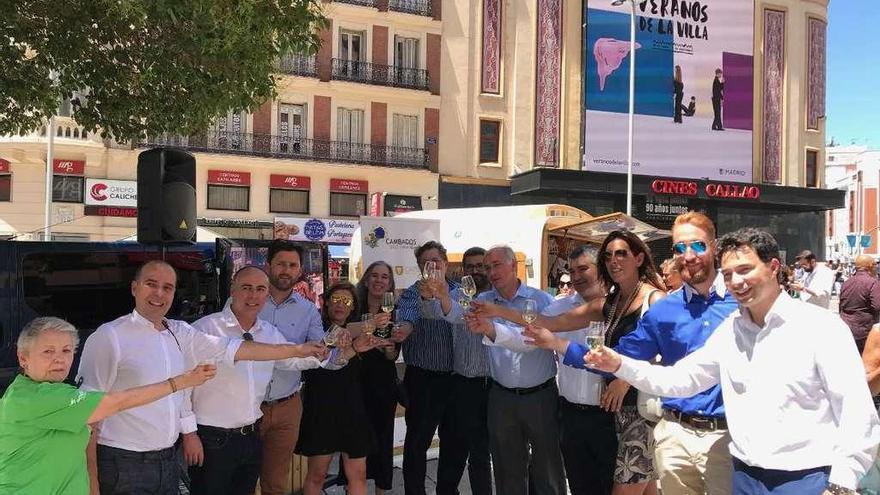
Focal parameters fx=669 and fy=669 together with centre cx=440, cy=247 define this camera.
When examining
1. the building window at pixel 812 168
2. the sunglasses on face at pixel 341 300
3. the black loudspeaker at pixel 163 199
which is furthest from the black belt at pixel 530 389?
the building window at pixel 812 168

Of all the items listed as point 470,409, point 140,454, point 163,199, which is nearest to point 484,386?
point 470,409

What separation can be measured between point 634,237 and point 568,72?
939 inches

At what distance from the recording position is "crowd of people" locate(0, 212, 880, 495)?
2.69m

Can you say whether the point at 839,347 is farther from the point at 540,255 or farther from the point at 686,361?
the point at 540,255

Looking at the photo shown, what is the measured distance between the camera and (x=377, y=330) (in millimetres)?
4469

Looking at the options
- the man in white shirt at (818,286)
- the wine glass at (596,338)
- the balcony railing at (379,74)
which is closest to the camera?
the wine glass at (596,338)

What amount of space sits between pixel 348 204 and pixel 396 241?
11.6 meters

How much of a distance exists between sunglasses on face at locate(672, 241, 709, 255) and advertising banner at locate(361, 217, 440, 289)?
33.2ft

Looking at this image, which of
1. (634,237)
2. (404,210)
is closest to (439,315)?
(634,237)

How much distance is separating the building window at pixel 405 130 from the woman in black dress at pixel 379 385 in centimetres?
2106

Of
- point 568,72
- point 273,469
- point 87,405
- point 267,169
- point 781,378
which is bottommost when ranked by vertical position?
point 273,469

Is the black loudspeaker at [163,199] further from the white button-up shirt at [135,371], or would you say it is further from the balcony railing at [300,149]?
the balcony railing at [300,149]

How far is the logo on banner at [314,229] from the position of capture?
23.8 metres

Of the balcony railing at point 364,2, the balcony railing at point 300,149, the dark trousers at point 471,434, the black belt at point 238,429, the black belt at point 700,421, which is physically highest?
the balcony railing at point 364,2
